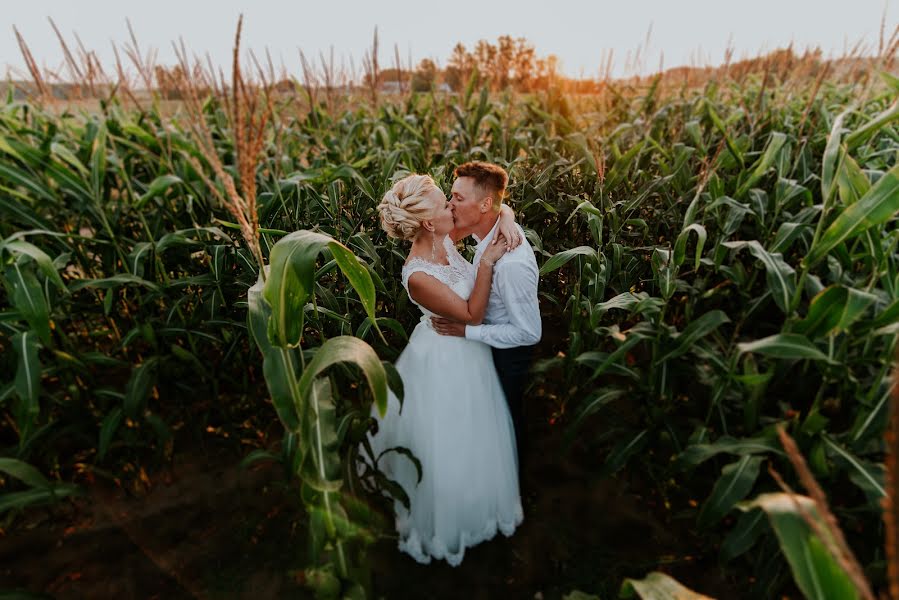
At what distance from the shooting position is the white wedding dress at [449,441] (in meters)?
1.98

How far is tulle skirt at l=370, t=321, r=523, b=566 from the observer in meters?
1.98

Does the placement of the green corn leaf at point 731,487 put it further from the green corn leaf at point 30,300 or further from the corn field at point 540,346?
the green corn leaf at point 30,300

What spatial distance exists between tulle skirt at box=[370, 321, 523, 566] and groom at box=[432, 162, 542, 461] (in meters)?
0.11

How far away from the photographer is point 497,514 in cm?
213

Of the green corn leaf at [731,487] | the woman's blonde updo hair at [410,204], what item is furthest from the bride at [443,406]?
the green corn leaf at [731,487]

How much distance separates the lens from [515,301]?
1950 mm

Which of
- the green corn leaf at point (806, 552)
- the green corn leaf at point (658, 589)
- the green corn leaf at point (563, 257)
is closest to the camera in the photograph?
the green corn leaf at point (806, 552)

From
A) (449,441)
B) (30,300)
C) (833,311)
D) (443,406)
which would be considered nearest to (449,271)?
(443,406)

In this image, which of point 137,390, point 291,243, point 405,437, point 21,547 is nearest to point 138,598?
point 21,547

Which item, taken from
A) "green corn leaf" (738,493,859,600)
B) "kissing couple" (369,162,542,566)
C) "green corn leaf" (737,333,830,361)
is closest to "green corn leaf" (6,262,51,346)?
"kissing couple" (369,162,542,566)

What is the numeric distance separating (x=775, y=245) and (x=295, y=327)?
187 centimetres

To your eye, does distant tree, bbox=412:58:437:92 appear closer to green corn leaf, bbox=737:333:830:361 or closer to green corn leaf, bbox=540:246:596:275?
green corn leaf, bbox=540:246:596:275

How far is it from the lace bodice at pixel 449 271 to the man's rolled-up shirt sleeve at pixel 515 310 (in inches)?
5.8

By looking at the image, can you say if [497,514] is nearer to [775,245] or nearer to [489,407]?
[489,407]
